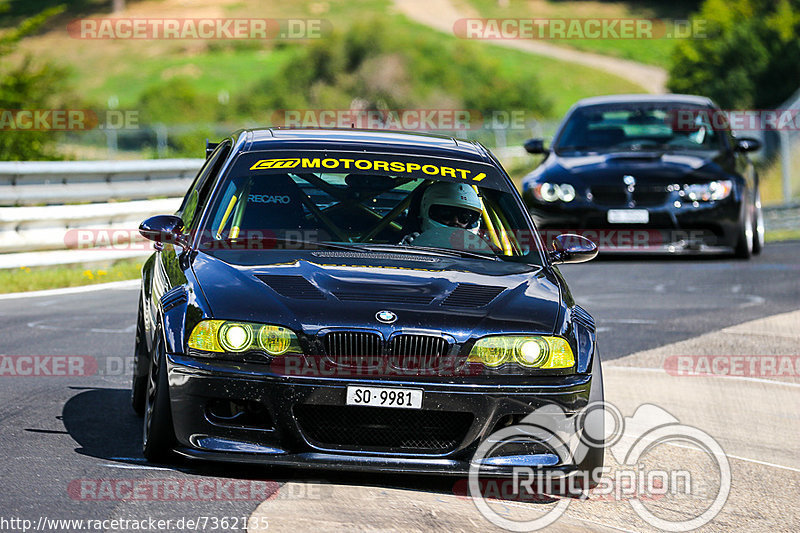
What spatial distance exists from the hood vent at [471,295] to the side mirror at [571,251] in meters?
0.99

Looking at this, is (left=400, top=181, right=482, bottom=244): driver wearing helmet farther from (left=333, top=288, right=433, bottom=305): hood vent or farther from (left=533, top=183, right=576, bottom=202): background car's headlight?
(left=533, top=183, right=576, bottom=202): background car's headlight

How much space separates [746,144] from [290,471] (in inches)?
428

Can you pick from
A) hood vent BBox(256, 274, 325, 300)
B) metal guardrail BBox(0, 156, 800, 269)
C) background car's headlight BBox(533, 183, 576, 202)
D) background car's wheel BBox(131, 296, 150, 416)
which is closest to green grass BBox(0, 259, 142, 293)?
metal guardrail BBox(0, 156, 800, 269)

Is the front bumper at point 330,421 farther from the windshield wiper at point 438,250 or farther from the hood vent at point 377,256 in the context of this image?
the windshield wiper at point 438,250

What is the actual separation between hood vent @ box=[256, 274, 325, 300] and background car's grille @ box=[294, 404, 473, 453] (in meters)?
0.47

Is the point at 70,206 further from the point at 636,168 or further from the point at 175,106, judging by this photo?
the point at 175,106

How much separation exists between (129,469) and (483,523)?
4.89 feet

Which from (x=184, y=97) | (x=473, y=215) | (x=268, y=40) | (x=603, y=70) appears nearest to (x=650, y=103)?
(x=473, y=215)

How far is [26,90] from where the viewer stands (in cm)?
2120

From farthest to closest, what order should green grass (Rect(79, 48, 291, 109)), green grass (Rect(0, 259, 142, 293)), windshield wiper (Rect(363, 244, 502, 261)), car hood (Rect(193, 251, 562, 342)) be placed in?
green grass (Rect(79, 48, 291, 109)) → green grass (Rect(0, 259, 142, 293)) → windshield wiper (Rect(363, 244, 502, 261)) → car hood (Rect(193, 251, 562, 342))

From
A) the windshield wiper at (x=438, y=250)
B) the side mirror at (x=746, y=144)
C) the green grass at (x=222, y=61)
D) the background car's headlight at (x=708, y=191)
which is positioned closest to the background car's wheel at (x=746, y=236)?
the background car's headlight at (x=708, y=191)

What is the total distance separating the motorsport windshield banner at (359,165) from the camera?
681 cm

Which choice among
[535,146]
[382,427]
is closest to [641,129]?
[535,146]

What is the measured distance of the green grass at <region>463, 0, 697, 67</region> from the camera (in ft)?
311
